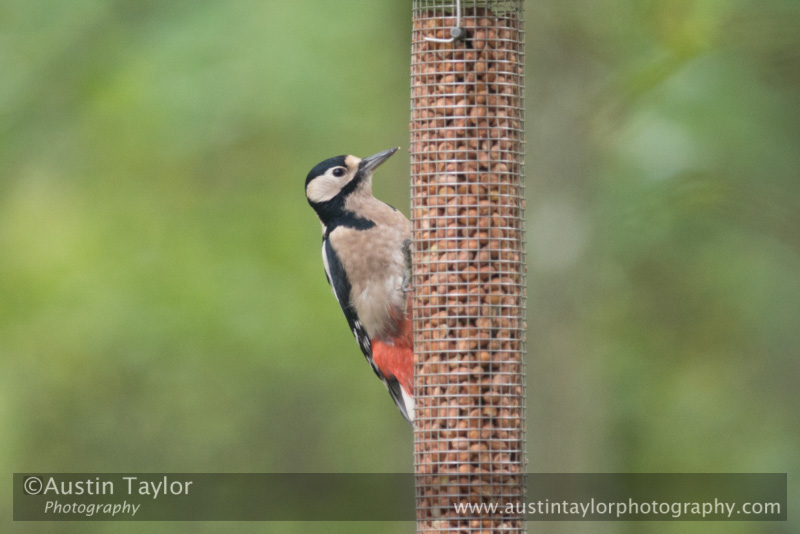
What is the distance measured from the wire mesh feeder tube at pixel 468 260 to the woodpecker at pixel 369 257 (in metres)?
0.89

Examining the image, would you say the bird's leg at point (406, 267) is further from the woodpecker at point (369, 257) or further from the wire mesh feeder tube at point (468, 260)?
the wire mesh feeder tube at point (468, 260)

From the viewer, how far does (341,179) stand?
19.6ft

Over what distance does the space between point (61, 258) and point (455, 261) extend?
5.72 metres

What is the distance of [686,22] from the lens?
24.2 feet

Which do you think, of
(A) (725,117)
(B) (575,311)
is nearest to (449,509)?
(B) (575,311)

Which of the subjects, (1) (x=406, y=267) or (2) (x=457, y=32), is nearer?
(2) (x=457, y=32)

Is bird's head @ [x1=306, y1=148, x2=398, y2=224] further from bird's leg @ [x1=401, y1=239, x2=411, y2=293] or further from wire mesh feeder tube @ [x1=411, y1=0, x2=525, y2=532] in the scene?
wire mesh feeder tube @ [x1=411, y1=0, x2=525, y2=532]

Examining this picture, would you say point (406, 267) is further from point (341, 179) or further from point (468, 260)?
point (468, 260)

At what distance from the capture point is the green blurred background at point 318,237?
24.1ft

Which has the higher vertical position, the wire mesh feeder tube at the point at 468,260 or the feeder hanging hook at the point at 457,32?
the feeder hanging hook at the point at 457,32

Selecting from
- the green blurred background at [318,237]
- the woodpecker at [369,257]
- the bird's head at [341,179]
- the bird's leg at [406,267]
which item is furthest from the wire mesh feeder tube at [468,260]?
the green blurred background at [318,237]

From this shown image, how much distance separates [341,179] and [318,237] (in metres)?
4.00

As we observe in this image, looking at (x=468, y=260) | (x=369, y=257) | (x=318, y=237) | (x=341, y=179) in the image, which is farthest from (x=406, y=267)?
(x=318, y=237)

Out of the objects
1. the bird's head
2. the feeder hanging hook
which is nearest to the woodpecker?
the bird's head
